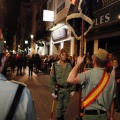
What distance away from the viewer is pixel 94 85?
372cm

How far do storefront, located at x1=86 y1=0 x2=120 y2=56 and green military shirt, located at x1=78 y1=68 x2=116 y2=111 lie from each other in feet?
30.1

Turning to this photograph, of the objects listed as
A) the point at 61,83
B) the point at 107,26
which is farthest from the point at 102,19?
the point at 61,83

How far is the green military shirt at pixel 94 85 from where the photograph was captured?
12.1ft

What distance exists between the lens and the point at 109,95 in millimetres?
3789

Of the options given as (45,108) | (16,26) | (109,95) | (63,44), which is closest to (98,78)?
A: (109,95)

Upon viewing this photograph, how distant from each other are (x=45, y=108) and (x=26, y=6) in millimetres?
74261

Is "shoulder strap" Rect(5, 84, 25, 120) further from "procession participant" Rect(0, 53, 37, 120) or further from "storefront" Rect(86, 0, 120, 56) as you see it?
"storefront" Rect(86, 0, 120, 56)

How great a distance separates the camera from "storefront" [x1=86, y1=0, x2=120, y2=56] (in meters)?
13.5

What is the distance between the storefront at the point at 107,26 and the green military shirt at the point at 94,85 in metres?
9.17

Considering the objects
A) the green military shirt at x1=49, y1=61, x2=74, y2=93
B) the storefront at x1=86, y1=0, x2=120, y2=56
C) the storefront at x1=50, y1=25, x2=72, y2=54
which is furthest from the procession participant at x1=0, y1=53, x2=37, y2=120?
the storefront at x1=50, y1=25, x2=72, y2=54

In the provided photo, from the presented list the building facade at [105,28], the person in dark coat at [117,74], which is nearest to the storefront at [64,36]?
the building facade at [105,28]

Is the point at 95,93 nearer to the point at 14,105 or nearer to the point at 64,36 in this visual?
the point at 14,105

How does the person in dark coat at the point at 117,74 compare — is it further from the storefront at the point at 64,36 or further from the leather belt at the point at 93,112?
the storefront at the point at 64,36

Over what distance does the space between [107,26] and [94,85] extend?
1138 cm
